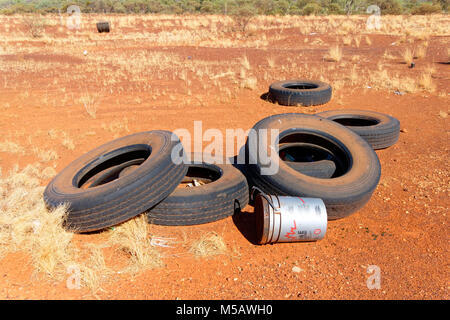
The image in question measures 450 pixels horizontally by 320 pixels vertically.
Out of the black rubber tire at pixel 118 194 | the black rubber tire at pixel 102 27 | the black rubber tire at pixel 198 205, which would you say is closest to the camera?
the black rubber tire at pixel 118 194

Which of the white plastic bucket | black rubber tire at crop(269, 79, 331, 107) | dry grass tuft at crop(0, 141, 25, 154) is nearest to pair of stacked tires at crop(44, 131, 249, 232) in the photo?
the white plastic bucket

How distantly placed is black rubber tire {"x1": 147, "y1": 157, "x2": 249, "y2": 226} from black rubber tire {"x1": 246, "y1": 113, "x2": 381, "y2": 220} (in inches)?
18.8

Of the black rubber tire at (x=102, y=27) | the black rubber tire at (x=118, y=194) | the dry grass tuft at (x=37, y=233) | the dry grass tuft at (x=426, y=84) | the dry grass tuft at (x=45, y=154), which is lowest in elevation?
the dry grass tuft at (x=37, y=233)

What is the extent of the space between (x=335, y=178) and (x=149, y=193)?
2528 millimetres

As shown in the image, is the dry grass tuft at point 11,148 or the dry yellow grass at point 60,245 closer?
the dry yellow grass at point 60,245

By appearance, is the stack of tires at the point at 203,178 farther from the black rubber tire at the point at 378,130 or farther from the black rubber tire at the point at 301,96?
the black rubber tire at the point at 301,96

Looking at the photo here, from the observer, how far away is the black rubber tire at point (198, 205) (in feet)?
13.4

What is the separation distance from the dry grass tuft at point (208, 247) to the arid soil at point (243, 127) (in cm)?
6

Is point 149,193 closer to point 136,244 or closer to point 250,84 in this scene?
point 136,244

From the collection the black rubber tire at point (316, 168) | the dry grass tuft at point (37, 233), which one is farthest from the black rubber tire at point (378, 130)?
the dry grass tuft at point (37, 233)

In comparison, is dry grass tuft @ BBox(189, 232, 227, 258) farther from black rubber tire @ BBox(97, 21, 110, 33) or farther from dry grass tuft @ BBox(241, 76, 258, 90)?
black rubber tire @ BBox(97, 21, 110, 33)

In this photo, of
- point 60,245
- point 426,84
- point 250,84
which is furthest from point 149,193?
point 426,84

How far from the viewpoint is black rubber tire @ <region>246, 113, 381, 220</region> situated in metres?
3.99
